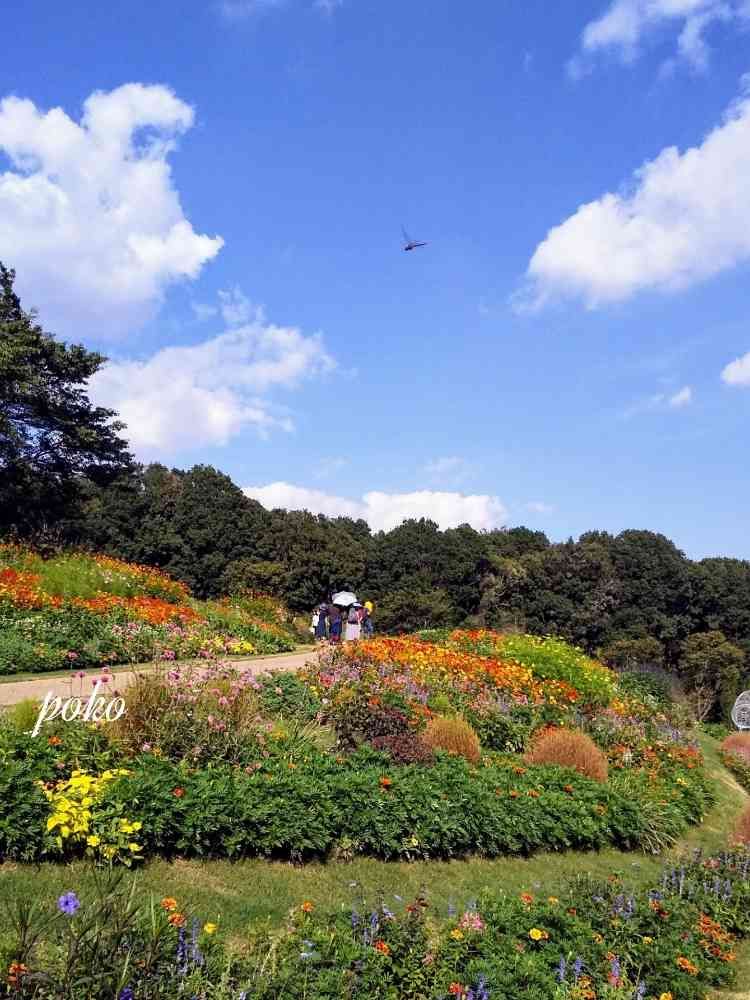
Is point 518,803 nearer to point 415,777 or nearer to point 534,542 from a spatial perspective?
point 415,777

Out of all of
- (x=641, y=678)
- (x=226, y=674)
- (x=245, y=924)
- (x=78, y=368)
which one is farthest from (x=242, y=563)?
(x=245, y=924)

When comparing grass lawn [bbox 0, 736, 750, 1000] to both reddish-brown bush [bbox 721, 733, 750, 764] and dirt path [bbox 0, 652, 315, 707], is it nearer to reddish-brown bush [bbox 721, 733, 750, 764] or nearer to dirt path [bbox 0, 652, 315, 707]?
dirt path [bbox 0, 652, 315, 707]

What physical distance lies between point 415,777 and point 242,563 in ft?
94.3

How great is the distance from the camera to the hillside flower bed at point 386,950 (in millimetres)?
2889

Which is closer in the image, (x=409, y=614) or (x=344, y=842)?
(x=344, y=842)

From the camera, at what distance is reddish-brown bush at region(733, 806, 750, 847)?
7820 mm

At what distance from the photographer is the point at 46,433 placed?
21328mm

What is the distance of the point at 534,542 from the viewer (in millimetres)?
42031

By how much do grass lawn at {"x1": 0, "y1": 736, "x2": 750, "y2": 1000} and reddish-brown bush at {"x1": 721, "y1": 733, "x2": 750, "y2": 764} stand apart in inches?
318

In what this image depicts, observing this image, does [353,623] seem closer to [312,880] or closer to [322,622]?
[322,622]

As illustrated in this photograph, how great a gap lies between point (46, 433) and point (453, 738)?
1754 centimetres

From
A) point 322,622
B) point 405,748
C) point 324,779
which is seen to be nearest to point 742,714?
point 322,622

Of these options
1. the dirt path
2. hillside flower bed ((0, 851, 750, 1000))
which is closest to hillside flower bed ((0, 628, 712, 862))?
hillside flower bed ((0, 851, 750, 1000))

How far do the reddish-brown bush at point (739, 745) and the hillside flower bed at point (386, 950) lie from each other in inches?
370
